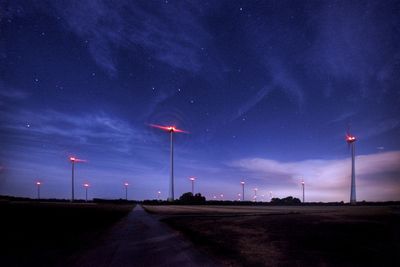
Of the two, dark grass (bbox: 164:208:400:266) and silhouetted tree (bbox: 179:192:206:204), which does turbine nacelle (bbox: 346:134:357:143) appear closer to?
silhouetted tree (bbox: 179:192:206:204)

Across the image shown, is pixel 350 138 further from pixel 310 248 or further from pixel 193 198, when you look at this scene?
pixel 310 248

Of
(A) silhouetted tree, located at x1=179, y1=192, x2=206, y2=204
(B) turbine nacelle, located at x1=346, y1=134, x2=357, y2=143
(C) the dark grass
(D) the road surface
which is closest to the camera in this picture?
(D) the road surface

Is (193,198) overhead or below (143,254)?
below

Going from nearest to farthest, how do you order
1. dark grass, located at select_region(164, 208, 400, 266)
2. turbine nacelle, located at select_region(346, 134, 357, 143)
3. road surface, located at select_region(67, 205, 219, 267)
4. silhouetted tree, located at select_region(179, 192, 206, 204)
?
1. road surface, located at select_region(67, 205, 219, 267)
2. dark grass, located at select_region(164, 208, 400, 266)
3. turbine nacelle, located at select_region(346, 134, 357, 143)
4. silhouetted tree, located at select_region(179, 192, 206, 204)

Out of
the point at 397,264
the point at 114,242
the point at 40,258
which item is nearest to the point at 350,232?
the point at 397,264

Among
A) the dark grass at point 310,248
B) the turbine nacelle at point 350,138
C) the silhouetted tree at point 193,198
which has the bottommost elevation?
the silhouetted tree at point 193,198

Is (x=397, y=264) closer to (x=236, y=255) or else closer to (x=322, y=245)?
(x=322, y=245)

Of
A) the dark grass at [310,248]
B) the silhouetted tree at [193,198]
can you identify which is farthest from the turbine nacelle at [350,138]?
the dark grass at [310,248]

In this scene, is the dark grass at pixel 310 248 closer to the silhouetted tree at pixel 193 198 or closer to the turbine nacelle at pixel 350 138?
the turbine nacelle at pixel 350 138

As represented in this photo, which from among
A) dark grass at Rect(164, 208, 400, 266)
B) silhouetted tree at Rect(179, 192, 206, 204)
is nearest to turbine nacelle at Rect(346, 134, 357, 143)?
silhouetted tree at Rect(179, 192, 206, 204)

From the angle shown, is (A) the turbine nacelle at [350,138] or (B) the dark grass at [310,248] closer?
(B) the dark grass at [310,248]

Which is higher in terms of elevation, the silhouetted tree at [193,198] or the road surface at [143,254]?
the road surface at [143,254]

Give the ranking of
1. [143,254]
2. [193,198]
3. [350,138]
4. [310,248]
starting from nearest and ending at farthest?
[143,254] → [310,248] → [350,138] → [193,198]

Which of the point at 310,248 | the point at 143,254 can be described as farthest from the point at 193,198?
the point at 143,254
